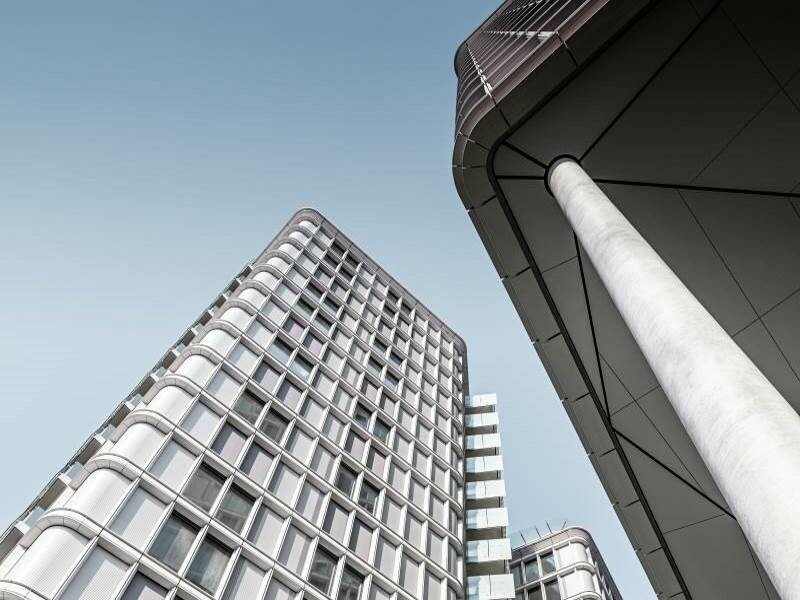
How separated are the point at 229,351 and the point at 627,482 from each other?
16.7 metres

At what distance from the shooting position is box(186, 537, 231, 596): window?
1602 centimetres

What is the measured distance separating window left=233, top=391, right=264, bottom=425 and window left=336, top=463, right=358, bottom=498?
4.09m

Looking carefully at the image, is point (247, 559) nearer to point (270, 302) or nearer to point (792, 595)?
point (270, 302)

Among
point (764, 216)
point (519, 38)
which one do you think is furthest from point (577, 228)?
point (519, 38)

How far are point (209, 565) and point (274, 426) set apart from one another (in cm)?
674

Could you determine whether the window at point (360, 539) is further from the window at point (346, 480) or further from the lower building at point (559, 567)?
the lower building at point (559, 567)

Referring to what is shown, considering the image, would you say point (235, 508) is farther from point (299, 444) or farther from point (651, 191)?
point (651, 191)

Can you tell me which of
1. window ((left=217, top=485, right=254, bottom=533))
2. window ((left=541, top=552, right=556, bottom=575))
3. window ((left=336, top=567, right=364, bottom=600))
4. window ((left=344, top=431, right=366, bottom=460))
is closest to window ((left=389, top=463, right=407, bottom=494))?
window ((left=344, top=431, right=366, bottom=460))

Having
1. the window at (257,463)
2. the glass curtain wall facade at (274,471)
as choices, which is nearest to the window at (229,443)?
the glass curtain wall facade at (274,471)

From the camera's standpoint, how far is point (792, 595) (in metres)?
3.26

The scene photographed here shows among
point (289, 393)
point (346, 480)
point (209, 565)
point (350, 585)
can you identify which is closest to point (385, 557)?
point (350, 585)

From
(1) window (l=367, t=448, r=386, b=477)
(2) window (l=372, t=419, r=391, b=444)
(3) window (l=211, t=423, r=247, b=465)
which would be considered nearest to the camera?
(3) window (l=211, t=423, r=247, b=465)

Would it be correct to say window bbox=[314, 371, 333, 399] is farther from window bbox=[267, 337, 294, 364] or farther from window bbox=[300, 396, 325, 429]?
window bbox=[267, 337, 294, 364]

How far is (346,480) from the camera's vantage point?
928 inches
